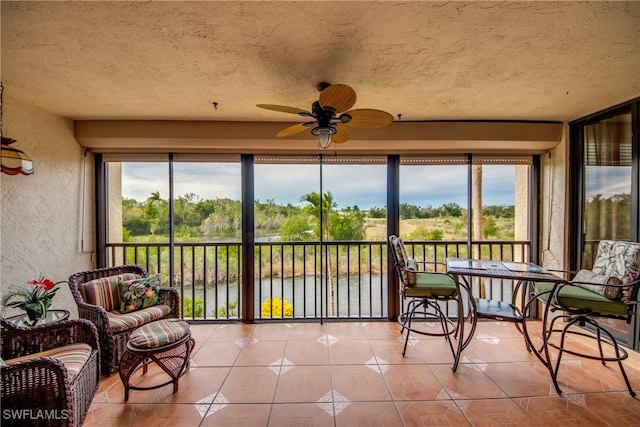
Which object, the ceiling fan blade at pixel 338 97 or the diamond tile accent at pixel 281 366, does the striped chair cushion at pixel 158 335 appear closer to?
the diamond tile accent at pixel 281 366

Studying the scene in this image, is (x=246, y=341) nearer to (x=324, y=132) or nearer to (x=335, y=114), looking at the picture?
(x=324, y=132)

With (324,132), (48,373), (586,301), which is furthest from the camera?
(586,301)

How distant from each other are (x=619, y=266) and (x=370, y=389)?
230 cm

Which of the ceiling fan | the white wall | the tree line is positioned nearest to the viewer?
the ceiling fan

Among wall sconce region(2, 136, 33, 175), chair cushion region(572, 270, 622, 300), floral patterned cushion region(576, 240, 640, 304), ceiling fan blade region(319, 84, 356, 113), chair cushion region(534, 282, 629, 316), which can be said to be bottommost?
chair cushion region(534, 282, 629, 316)

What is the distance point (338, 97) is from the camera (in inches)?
71.9

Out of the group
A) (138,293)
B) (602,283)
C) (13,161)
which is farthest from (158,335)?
(602,283)

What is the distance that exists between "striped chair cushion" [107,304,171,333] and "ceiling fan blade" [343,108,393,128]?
101 inches

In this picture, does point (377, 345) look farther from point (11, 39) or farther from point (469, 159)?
point (11, 39)

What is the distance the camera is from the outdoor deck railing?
370cm

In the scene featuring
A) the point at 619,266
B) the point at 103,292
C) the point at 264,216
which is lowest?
the point at 103,292

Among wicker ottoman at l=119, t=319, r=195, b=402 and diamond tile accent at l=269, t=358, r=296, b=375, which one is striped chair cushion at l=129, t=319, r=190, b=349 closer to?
wicker ottoman at l=119, t=319, r=195, b=402

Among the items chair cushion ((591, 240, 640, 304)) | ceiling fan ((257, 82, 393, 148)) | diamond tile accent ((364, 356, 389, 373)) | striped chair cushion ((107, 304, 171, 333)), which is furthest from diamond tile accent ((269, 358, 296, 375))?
chair cushion ((591, 240, 640, 304))

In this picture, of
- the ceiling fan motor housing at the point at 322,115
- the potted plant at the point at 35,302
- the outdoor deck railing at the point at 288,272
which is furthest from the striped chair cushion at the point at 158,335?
the ceiling fan motor housing at the point at 322,115
